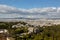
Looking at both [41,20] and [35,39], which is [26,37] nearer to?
[35,39]

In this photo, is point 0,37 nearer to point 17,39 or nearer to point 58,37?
point 17,39

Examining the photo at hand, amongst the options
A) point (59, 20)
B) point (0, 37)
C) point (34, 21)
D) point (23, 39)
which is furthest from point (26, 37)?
point (34, 21)

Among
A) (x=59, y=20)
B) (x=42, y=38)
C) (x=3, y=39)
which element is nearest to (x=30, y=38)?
(x=42, y=38)

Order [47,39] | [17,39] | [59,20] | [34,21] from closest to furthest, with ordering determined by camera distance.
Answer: [47,39], [17,39], [59,20], [34,21]

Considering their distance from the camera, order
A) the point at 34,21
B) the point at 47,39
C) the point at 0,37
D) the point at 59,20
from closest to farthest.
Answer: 1. the point at 0,37
2. the point at 47,39
3. the point at 59,20
4. the point at 34,21

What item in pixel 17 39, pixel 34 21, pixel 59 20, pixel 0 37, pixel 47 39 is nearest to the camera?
pixel 0 37

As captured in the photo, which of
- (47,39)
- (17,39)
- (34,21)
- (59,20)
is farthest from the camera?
(34,21)

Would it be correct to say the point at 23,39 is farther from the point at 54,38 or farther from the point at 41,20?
the point at 41,20

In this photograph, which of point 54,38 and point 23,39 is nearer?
point 54,38
